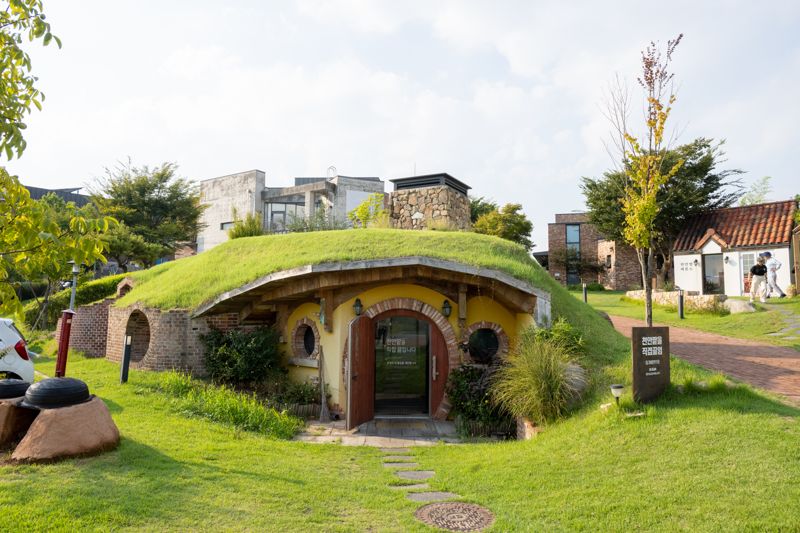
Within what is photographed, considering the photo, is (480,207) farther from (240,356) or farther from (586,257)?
(240,356)

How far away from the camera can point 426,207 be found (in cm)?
1794

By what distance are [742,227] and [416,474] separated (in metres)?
21.6

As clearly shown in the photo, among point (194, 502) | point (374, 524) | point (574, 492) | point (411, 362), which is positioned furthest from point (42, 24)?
point (411, 362)

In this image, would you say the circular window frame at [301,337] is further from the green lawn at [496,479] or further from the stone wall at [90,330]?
the stone wall at [90,330]

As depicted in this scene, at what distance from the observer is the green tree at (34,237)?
352cm

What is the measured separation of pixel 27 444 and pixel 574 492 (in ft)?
19.1

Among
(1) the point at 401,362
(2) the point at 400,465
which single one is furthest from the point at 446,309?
(2) the point at 400,465

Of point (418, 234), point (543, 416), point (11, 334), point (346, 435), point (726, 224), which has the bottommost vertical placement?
point (346, 435)

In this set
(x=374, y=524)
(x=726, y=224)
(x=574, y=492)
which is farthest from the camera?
(x=726, y=224)

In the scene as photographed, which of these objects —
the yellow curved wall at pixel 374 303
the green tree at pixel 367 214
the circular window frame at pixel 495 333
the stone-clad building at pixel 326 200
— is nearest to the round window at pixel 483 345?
the circular window frame at pixel 495 333

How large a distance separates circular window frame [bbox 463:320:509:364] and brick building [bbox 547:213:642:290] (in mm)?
20565

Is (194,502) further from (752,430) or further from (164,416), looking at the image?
(752,430)

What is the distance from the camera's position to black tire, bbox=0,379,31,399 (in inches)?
248

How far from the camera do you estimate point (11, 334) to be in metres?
8.80
